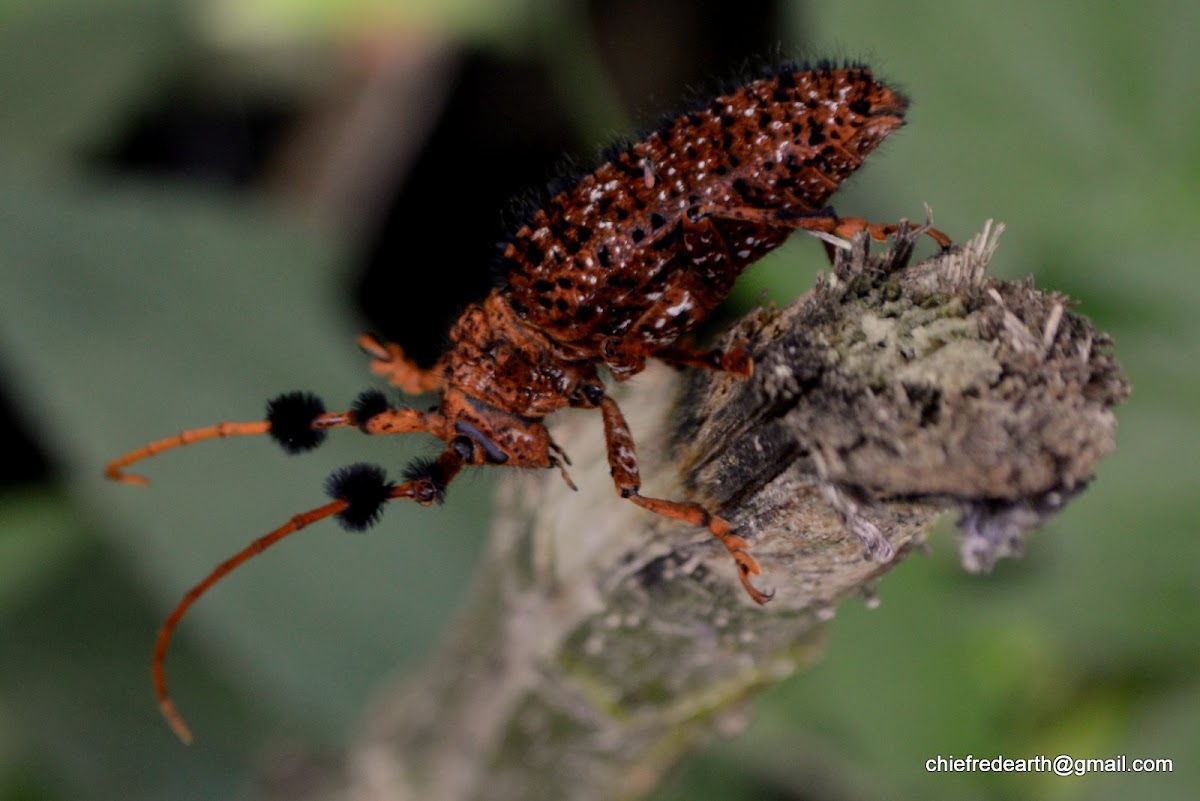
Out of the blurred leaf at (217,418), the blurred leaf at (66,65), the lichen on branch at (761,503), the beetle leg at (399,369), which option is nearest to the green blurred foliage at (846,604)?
the blurred leaf at (217,418)

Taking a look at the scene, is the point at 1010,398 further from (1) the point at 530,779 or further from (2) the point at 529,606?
(1) the point at 530,779

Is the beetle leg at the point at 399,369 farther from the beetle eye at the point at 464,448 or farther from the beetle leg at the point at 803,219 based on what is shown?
the beetle leg at the point at 803,219

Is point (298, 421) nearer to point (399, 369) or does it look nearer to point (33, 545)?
point (399, 369)

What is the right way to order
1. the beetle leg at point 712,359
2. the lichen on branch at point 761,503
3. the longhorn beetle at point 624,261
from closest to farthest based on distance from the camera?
the lichen on branch at point 761,503 → the beetle leg at point 712,359 → the longhorn beetle at point 624,261

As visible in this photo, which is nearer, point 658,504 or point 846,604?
point 658,504

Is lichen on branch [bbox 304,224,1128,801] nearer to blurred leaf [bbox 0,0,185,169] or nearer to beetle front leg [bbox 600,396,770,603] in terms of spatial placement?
beetle front leg [bbox 600,396,770,603]

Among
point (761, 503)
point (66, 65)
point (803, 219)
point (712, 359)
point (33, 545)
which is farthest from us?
point (66, 65)

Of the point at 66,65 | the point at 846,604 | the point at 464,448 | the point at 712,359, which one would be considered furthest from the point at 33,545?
the point at 712,359
